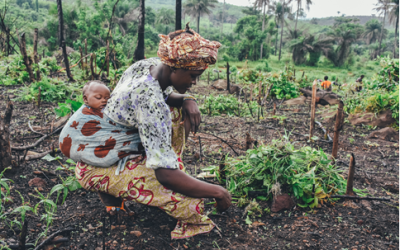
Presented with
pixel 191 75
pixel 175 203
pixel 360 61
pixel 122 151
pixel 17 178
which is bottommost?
pixel 17 178

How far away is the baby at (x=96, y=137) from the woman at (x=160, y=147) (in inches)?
2.2

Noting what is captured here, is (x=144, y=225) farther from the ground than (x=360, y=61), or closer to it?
closer to it

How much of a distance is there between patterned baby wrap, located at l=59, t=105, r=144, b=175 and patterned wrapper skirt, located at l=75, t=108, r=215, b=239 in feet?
0.18

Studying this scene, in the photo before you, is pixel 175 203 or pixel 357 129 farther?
pixel 357 129

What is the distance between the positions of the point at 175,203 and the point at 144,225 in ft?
1.35

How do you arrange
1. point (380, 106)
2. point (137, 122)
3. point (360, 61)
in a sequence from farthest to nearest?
point (360, 61) → point (380, 106) → point (137, 122)

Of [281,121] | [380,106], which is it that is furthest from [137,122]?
[380,106]

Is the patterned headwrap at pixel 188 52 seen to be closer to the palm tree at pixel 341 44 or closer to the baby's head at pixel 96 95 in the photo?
the baby's head at pixel 96 95

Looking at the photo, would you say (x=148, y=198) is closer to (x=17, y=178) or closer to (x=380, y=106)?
(x=17, y=178)

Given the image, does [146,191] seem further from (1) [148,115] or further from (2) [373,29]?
(2) [373,29]

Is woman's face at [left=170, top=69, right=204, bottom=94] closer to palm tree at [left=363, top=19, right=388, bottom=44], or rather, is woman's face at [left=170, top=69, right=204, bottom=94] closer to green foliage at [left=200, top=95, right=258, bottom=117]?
green foliage at [left=200, top=95, right=258, bottom=117]

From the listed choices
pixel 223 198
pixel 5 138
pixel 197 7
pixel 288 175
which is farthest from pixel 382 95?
pixel 197 7

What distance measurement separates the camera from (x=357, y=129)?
473 centimetres

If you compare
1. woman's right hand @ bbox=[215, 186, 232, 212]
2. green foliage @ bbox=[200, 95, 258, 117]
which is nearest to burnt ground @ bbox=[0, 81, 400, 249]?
woman's right hand @ bbox=[215, 186, 232, 212]
